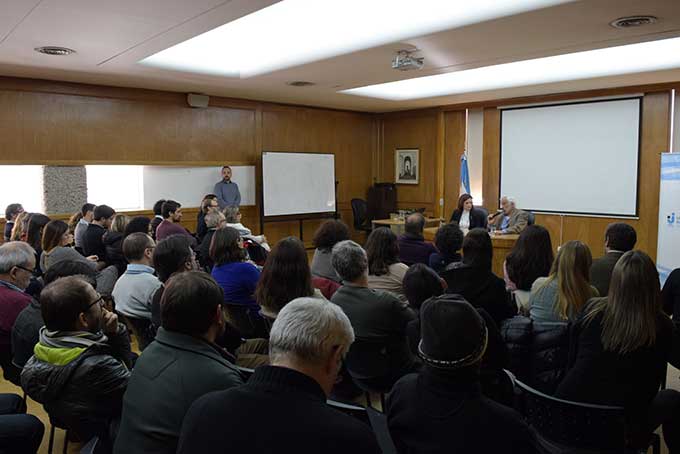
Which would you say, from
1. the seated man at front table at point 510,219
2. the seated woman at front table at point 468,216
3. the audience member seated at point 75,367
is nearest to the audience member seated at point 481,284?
the audience member seated at point 75,367

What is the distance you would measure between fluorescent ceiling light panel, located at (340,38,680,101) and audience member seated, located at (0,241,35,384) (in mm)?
5354

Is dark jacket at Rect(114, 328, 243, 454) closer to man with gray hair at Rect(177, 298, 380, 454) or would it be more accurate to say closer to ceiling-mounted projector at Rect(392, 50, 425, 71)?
man with gray hair at Rect(177, 298, 380, 454)

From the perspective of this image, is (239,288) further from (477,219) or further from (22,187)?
(22,187)

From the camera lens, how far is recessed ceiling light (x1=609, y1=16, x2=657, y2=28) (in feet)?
13.9

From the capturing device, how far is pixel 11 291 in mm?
2826

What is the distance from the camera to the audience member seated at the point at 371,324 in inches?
106

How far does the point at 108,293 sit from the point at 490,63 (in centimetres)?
458

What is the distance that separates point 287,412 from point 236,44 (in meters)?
5.25

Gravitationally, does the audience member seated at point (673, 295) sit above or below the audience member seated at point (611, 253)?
below

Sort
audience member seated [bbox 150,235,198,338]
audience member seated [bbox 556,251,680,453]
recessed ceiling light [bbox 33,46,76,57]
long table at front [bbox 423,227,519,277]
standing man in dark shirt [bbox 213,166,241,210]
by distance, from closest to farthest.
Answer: audience member seated [bbox 556,251,680,453], audience member seated [bbox 150,235,198,338], recessed ceiling light [bbox 33,46,76,57], long table at front [bbox 423,227,519,277], standing man in dark shirt [bbox 213,166,241,210]

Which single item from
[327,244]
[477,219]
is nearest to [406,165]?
[477,219]

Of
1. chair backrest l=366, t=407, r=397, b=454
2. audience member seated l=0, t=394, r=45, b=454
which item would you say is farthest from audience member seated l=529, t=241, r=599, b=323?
audience member seated l=0, t=394, r=45, b=454

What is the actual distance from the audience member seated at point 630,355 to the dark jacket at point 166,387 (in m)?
1.44

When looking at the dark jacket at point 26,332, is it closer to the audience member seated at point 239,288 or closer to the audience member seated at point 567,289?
the audience member seated at point 239,288
